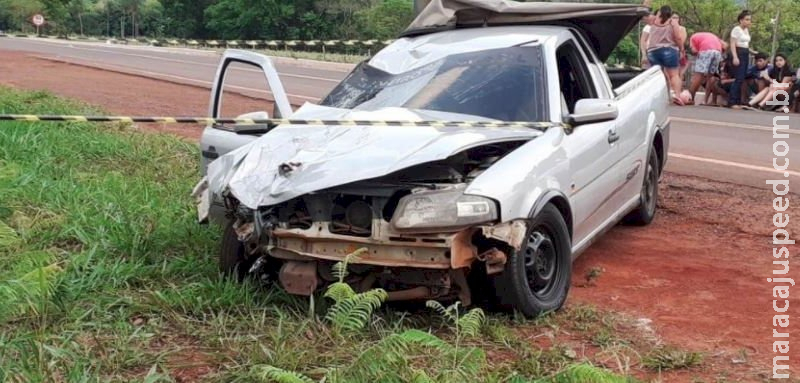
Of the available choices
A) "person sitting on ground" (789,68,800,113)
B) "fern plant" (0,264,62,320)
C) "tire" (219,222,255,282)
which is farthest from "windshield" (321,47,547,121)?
"person sitting on ground" (789,68,800,113)

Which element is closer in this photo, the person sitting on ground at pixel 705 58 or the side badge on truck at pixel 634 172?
the side badge on truck at pixel 634 172

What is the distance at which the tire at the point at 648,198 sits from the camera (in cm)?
663

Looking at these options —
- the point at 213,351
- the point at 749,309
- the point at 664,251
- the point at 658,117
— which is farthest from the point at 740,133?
the point at 213,351

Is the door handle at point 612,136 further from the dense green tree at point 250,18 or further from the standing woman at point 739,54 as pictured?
the dense green tree at point 250,18

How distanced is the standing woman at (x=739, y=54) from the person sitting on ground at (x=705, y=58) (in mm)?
280

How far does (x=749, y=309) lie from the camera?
4.92 metres

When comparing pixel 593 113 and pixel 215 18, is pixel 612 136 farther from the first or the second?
pixel 215 18

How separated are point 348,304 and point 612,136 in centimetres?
243

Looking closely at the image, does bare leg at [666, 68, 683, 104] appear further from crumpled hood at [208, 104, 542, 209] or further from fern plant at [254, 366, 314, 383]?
fern plant at [254, 366, 314, 383]

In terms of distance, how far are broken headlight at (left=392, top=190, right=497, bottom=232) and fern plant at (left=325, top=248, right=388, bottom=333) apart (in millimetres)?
337

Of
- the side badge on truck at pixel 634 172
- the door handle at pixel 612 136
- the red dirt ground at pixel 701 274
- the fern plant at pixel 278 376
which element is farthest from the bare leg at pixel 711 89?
the fern plant at pixel 278 376

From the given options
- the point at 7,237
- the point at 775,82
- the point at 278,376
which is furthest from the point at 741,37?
the point at 278,376

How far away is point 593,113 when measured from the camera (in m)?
5.06

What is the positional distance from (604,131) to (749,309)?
139cm
